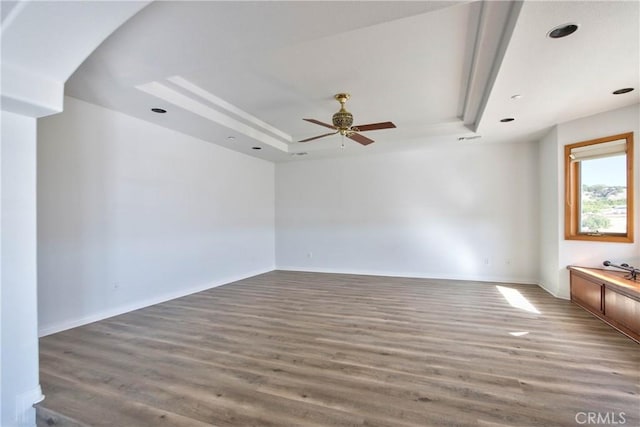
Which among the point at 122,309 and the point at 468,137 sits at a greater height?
the point at 468,137

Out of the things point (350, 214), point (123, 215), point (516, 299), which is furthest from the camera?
point (350, 214)

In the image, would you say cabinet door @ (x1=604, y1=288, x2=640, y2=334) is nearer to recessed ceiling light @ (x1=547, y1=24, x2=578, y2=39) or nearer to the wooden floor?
the wooden floor

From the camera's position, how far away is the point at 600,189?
4.14 metres

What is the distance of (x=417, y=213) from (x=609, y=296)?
3.28 metres

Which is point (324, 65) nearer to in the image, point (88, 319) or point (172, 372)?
point (172, 372)

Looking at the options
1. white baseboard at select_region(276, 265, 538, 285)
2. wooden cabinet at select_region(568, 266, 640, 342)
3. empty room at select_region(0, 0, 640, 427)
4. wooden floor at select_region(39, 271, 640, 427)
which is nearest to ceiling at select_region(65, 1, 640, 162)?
empty room at select_region(0, 0, 640, 427)

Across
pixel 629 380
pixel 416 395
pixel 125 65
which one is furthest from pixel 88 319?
pixel 629 380

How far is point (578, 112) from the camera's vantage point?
13.0 ft

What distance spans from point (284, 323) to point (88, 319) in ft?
7.71

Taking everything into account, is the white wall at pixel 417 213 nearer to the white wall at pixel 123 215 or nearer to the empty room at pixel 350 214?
the empty room at pixel 350 214

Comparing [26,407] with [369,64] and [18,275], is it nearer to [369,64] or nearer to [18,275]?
[18,275]

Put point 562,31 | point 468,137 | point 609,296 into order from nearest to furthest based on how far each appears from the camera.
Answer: point 562,31 < point 609,296 < point 468,137

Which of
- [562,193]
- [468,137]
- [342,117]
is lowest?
[562,193]

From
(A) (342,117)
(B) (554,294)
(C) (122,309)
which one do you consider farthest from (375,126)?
(C) (122,309)
